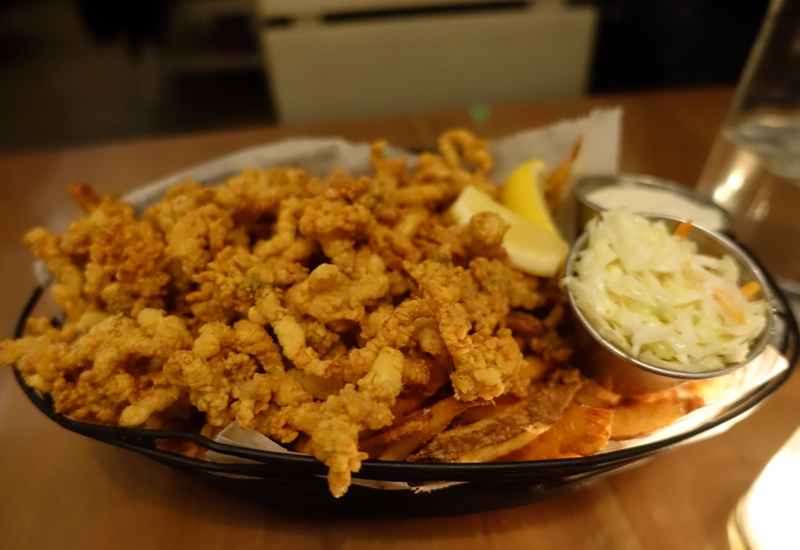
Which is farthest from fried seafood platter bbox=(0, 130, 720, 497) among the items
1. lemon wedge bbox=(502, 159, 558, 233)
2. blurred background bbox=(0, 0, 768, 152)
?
blurred background bbox=(0, 0, 768, 152)

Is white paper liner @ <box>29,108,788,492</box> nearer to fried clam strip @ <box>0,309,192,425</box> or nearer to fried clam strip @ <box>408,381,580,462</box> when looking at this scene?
fried clam strip @ <box>0,309,192,425</box>

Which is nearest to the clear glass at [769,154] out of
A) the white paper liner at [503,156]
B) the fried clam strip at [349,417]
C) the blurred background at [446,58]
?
the white paper liner at [503,156]

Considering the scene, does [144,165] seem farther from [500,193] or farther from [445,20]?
A: [445,20]

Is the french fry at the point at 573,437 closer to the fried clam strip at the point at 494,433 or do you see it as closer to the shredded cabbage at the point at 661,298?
the fried clam strip at the point at 494,433

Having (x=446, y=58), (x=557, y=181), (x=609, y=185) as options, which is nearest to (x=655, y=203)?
(x=609, y=185)

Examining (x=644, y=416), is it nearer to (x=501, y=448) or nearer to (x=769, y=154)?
(x=501, y=448)

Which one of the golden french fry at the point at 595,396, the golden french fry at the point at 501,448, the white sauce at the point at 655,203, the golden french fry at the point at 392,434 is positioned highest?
the white sauce at the point at 655,203
